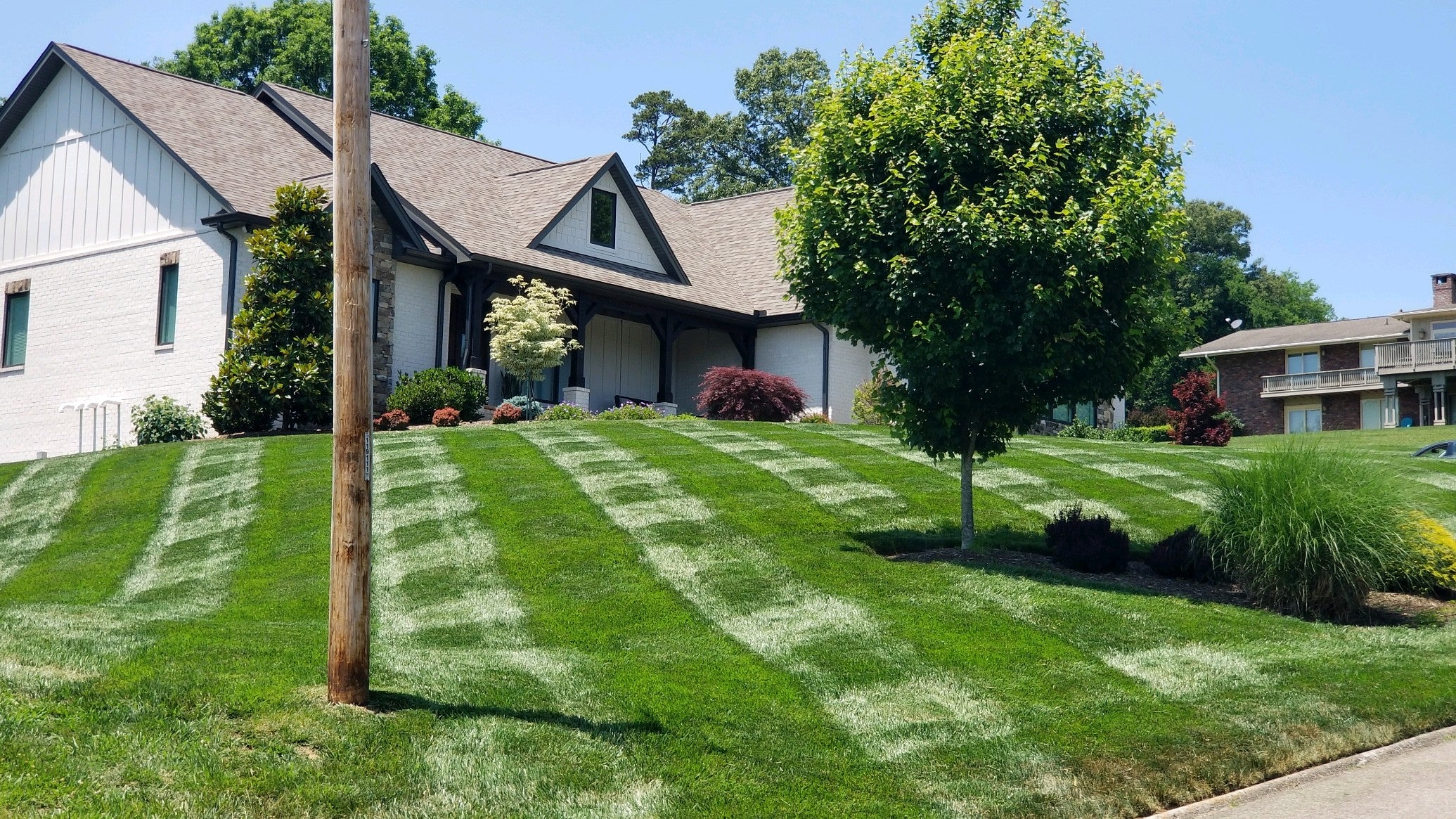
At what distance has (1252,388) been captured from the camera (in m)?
58.4

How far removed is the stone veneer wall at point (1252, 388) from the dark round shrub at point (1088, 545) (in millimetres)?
46591

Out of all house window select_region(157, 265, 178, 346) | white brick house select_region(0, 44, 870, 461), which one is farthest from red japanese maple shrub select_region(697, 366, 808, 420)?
house window select_region(157, 265, 178, 346)

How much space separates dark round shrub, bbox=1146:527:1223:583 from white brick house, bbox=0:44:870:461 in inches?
549

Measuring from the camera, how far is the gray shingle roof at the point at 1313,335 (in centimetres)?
5506

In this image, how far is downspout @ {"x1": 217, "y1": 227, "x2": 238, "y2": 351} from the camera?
23766 millimetres

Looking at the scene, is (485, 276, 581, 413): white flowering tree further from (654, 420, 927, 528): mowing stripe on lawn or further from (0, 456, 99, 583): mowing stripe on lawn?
(0, 456, 99, 583): mowing stripe on lawn

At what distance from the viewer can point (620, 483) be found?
16812mm

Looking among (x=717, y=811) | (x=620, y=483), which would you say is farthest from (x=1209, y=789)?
(x=620, y=483)

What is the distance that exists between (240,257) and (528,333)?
556 cm

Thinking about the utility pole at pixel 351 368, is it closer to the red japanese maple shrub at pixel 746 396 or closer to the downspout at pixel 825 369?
the red japanese maple shrub at pixel 746 396

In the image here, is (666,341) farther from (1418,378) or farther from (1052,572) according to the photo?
(1418,378)

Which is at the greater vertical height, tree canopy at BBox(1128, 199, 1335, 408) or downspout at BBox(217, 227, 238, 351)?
tree canopy at BBox(1128, 199, 1335, 408)

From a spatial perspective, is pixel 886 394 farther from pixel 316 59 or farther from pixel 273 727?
pixel 316 59

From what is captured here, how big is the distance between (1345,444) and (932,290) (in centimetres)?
494
